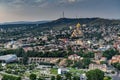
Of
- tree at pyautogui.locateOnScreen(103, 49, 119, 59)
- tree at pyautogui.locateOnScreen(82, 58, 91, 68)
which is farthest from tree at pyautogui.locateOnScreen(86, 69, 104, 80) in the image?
tree at pyautogui.locateOnScreen(103, 49, 119, 59)

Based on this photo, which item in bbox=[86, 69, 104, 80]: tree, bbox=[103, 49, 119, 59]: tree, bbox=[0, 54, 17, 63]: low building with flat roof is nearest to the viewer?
bbox=[86, 69, 104, 80]: tree

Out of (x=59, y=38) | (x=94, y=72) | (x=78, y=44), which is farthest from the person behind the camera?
(x=59, y=38)

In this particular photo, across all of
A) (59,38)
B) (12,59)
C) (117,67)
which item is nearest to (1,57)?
(12,59)

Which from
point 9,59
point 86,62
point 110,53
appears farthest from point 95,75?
point 110,53

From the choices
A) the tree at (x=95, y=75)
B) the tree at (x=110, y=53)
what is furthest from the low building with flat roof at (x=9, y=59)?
the tree at (x=95, y=75)

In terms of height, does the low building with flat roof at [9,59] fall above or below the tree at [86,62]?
below

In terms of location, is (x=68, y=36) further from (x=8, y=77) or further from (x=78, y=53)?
(x=8, y=77)

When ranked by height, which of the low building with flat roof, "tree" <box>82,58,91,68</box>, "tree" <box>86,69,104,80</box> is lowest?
the low building with flat roof

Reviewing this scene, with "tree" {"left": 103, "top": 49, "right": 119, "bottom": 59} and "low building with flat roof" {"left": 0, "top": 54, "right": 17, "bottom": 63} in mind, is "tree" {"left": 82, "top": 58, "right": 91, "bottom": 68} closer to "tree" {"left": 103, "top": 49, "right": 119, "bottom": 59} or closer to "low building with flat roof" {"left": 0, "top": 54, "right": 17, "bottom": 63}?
"tree" {"left": 103, "top": 49, "right": 119, "bottom": 59}

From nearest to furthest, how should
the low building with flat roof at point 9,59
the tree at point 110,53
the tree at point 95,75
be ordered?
the tree at point 95,75 → the low building with flat roof at point 9,59 → the tree at point 110,53

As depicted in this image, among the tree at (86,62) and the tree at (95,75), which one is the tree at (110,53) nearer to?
the tree at (86,62)

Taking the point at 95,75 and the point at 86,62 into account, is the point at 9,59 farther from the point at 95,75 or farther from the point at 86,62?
the point at 95,75
